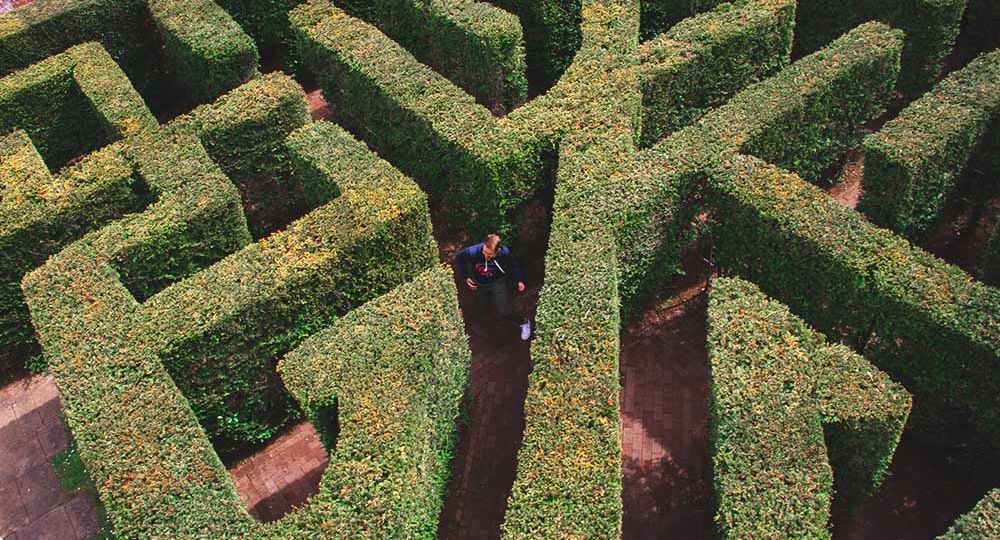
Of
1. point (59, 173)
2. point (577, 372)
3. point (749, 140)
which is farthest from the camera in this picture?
point (59, 173)

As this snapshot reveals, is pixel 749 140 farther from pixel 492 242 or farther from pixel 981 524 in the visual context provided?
pixel 981 524

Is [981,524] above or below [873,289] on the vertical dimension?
below

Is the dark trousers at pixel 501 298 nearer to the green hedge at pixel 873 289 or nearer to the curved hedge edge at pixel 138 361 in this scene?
the green hedge at pixel 873 289

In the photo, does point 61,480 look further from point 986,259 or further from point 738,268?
point 986,259

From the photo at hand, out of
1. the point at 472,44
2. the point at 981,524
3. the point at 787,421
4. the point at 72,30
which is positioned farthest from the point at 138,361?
the point at 72,30

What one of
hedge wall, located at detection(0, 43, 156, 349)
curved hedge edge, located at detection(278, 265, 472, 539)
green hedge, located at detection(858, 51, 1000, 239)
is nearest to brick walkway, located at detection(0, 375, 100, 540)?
hedge wall, located at detection(0, 43, 156, 349)

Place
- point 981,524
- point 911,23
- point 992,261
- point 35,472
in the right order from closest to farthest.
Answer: point 981,524, point 992,261, point 35,472, point 911,23

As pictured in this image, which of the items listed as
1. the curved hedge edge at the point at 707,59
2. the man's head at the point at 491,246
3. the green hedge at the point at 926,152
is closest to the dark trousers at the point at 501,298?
the man's head at the point at 491,246

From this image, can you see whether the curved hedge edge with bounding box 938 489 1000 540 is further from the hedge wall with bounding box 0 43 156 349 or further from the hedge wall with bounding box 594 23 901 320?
the hedge wall with bounding box 0 43 156 349
